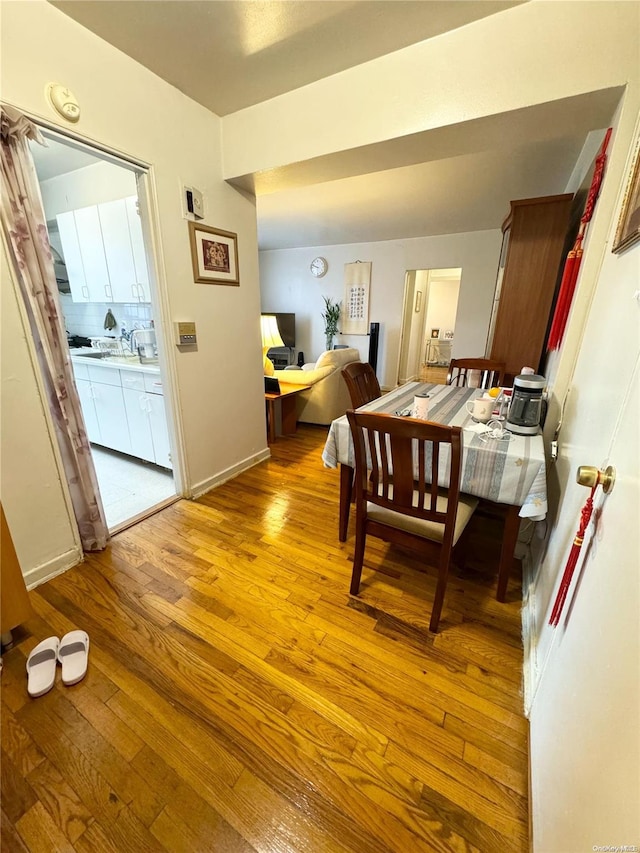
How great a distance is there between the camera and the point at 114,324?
3334 mm

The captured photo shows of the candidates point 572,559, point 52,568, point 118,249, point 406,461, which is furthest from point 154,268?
point 572,559

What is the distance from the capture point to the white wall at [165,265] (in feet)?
4.57

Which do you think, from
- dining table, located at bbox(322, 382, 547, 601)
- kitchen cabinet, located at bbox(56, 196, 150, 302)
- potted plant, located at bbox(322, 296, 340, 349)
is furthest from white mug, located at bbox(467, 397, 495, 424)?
potted plant, located at bbox(322, 296, 340, 349)

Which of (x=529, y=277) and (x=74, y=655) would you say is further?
(x=529, y=277)

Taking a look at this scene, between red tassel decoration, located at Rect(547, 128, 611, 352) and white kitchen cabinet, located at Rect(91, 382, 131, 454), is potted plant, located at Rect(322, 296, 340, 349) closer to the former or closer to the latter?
white kitchen cabinet, located at Rect(91, 382, 131, 454)

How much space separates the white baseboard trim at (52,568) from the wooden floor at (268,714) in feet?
0.17

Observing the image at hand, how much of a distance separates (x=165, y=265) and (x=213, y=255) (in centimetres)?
38

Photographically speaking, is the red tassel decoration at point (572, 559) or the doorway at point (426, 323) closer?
the red tassel decoration at point (572, 559)

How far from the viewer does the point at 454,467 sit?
1.12 meters

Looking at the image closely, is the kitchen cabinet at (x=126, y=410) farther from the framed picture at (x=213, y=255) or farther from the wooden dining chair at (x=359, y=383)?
the wooden dining chair at (x=359, y=383)

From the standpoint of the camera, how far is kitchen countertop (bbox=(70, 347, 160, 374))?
249 centimetres

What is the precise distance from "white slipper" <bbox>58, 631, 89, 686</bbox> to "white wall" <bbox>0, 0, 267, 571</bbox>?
531 millimetres

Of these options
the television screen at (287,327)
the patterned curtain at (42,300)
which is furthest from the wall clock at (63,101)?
the television screen at (287,327)

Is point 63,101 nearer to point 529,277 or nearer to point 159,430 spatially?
point 159,430
